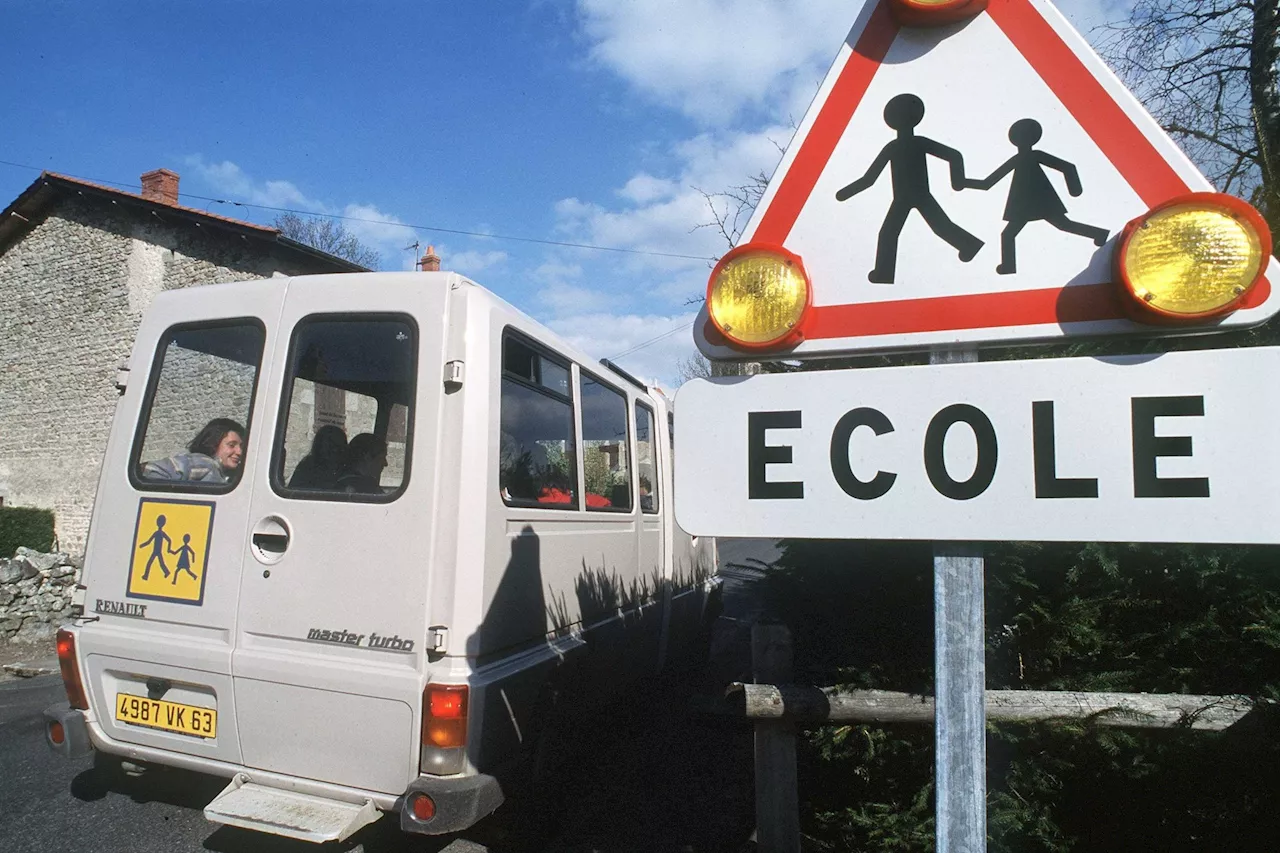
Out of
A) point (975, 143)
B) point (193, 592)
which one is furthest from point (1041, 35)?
point (193, 592)

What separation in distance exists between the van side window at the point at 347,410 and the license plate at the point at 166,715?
3.44ft

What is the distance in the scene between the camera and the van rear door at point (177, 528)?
3.50 metres

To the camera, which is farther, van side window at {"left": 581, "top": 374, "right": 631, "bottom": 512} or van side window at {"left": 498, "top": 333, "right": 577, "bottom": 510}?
van side window at {"left": 581, "top": 374, "right": 631, "bottom": 512}

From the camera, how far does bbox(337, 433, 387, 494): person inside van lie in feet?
11.3

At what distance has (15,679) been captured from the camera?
7.76m

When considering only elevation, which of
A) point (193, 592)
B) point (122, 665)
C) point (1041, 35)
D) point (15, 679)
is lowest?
point (15, 679)

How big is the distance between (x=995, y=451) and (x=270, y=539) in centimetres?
311

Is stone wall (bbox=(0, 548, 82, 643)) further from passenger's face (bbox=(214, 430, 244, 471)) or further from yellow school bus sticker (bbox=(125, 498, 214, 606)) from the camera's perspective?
passenger's face (bbox=(214, 430, 244, 471))

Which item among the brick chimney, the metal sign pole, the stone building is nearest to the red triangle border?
the metal sign pole

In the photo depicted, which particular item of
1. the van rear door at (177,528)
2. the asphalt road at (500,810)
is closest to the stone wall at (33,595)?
the asphalt road at (500,810)

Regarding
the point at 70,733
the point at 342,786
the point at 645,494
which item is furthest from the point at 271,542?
the point at 645,494

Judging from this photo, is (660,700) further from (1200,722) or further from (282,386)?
(1200,722)

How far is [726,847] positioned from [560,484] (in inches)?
78.4

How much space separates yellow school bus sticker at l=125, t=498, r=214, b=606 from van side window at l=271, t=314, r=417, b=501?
1.42 ft
